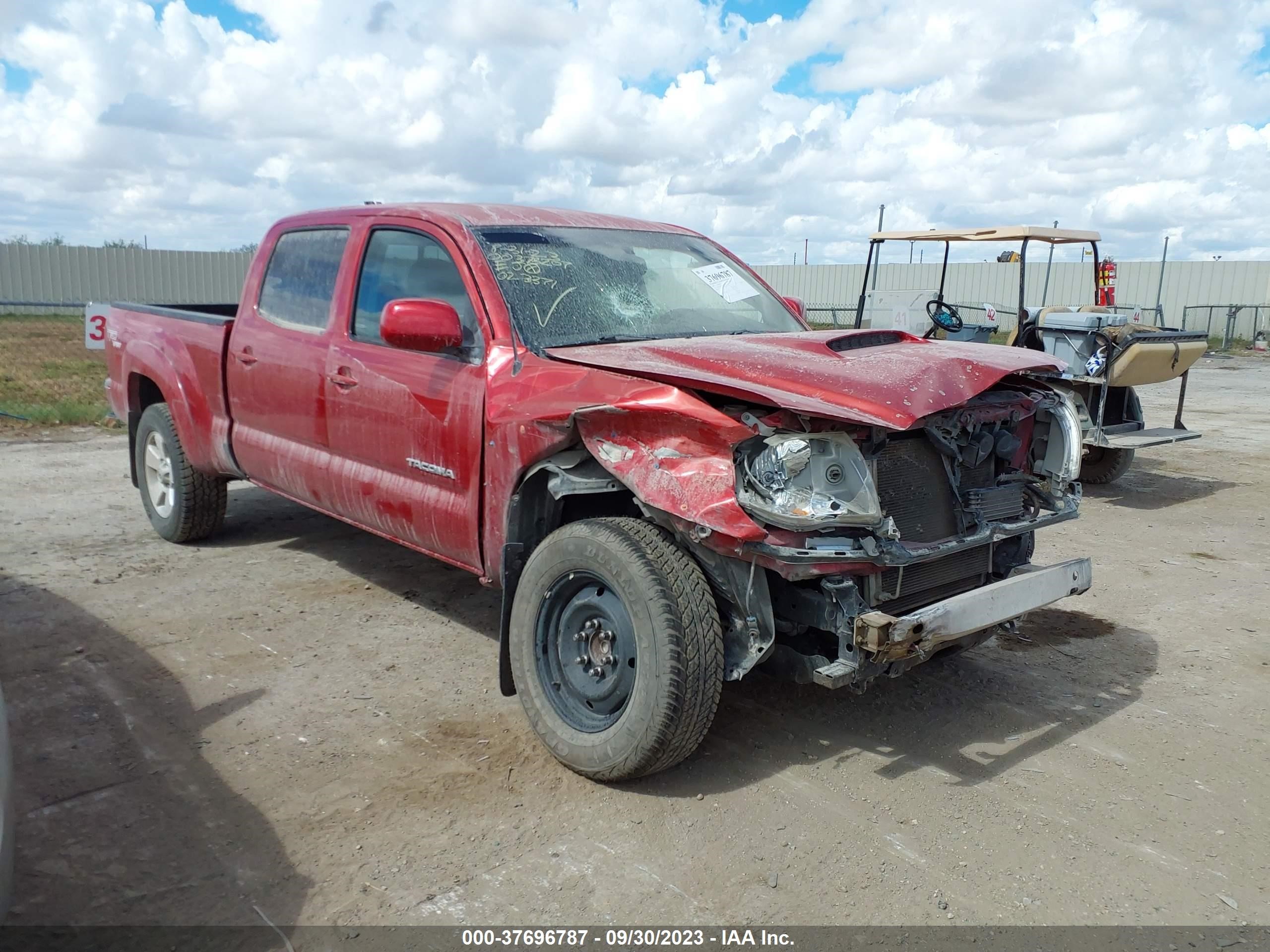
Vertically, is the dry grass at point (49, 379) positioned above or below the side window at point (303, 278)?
below

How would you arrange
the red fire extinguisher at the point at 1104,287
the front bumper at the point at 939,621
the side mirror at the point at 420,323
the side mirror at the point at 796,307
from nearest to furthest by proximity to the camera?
the front bumper at the point at 939,621 → the side mirror at the point at 420,323 → the side mirror at the point at 796,307 → the red fire extinguisher at the point at 1104,287

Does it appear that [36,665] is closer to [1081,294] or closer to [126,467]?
[126,467]

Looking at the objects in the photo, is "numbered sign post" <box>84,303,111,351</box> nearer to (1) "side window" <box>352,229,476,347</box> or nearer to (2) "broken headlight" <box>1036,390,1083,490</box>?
(1) "side window" <box>352,229,476,347</box>

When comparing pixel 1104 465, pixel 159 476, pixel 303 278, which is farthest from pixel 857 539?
pixel 1104 465

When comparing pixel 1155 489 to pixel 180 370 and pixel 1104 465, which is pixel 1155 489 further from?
pixel 180 370

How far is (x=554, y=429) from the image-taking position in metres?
3.64

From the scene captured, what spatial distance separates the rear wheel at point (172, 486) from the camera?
619 cm

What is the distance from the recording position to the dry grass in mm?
11562

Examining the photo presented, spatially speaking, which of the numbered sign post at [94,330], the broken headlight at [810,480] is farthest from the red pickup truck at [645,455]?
the numbered sign post at [94,330]

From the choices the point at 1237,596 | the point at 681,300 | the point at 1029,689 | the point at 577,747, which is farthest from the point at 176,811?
the point at 1237,596

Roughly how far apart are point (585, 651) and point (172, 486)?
3.83 metres

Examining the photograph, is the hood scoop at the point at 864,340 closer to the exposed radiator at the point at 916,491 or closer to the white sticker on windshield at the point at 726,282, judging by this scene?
the exposed radiator at the point at 916,491

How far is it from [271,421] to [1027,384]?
3607mm

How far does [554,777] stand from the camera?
358cm
